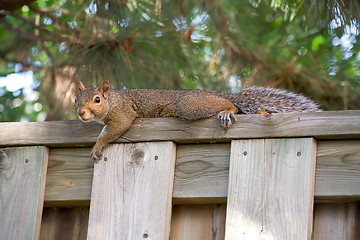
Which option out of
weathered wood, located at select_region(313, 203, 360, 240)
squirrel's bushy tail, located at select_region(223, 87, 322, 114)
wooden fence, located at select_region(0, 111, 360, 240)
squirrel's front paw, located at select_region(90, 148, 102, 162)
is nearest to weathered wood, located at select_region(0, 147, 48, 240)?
wooden fence, located at select_region(0, 111, 360, 240)

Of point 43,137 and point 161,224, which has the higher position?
point 43,137

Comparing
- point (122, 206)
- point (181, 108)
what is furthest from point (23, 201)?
point (181, 108)

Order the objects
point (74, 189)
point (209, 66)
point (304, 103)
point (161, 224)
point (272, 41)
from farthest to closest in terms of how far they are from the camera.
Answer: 1. point (272, 41)
2. point (209, 66)
3. point (304, 103)
4. point (74, 189)
5. point (161, 224)

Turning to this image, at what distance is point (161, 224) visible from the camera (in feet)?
6.82

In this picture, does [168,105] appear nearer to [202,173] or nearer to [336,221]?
[202,173]

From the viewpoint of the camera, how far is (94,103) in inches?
109

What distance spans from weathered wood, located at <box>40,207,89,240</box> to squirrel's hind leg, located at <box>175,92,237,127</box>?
1.69 feet

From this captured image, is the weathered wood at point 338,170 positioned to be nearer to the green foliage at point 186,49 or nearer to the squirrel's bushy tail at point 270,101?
the squirrel's bushy tail at point 270,101

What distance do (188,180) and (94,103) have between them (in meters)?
0.78

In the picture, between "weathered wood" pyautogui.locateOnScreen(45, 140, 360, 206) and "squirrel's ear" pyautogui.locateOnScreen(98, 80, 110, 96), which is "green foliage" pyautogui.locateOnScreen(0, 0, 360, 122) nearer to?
"squirrel's ear" pyautogui.locateOnScreen(98, 80, 110, 96)

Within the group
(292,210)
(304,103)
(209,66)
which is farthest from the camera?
(209,66)

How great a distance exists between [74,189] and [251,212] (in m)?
0.67

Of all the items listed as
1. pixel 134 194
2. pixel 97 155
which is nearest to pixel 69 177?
pixel 97 155

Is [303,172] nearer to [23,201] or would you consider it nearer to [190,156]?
[190,156]
